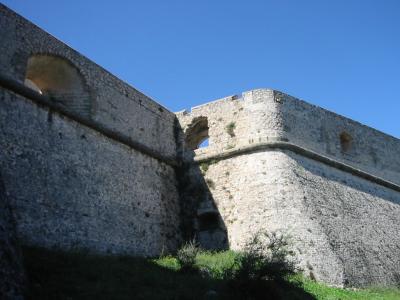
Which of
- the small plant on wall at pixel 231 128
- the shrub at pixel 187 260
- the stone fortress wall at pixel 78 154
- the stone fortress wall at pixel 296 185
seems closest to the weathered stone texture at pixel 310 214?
the stone fortress wall at pixel 296 185

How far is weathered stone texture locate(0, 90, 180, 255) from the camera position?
29.2 feet

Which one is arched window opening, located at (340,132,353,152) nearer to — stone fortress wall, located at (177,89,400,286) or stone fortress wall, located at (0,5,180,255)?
stone fortress wall, located at (177,89,400,286)

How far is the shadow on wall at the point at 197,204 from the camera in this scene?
1277 cm

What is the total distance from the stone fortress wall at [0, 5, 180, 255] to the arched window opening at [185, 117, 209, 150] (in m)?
1.05

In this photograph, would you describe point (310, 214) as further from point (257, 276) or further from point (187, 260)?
point (257, 276)

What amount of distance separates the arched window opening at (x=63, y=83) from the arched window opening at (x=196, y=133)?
395cm

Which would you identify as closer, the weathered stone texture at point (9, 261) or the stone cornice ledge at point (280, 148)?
the weathered stone texture at point (9, 261)

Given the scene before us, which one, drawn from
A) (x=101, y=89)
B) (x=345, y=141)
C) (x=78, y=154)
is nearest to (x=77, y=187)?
(x=78, y=154)

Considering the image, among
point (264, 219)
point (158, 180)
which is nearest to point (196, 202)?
point (158, 180)

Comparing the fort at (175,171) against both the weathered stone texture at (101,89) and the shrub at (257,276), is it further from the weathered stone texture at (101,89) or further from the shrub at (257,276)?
the shrub at (257,276)

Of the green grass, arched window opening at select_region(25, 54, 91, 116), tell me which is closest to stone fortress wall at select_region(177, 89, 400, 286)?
the green grass

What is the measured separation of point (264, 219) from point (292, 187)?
4.03ft

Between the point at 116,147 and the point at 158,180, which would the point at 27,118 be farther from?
the point at 158,180

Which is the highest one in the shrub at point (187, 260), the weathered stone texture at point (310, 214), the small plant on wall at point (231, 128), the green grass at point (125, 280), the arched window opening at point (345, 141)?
the arched window opening at point (345, 141)
